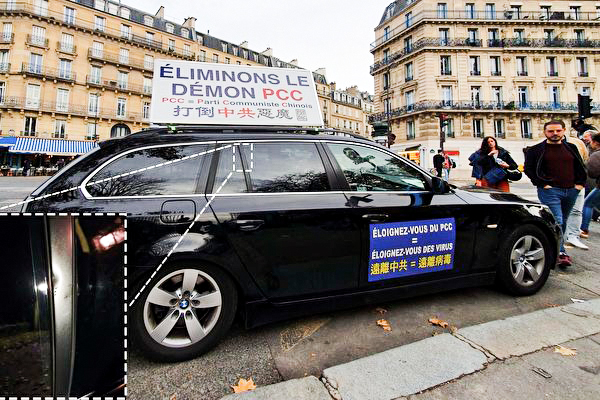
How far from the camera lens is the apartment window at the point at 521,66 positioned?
33.7 m

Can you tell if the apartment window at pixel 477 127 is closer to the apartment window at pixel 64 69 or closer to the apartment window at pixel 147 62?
the apartment window at pixel 147 62

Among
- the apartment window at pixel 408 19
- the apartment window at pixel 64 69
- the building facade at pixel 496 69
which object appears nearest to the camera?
the apartment window at pixel 64 69

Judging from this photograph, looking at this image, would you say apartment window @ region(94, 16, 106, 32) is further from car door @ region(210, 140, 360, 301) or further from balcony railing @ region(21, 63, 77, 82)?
car door @ region(210, 140, 360, 301)

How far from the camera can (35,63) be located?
30.5 metres

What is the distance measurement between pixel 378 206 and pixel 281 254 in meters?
0.86

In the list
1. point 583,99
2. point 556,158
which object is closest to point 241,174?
point 556,158

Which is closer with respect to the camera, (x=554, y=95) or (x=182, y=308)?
(x=182, y=308)

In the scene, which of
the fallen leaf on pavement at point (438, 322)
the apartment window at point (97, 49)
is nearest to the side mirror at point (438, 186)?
the fallen leaf on pavement at point (438, 322)

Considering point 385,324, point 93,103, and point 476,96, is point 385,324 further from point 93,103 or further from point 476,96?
point 93,103

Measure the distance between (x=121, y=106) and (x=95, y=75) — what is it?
151 inches

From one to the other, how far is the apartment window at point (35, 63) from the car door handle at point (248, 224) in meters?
40.0

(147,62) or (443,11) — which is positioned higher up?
(443,11)

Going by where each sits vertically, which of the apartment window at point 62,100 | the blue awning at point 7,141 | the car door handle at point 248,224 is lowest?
the car door handle at point 248,224

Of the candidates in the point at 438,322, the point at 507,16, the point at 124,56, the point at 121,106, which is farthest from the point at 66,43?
the point at 507,16
